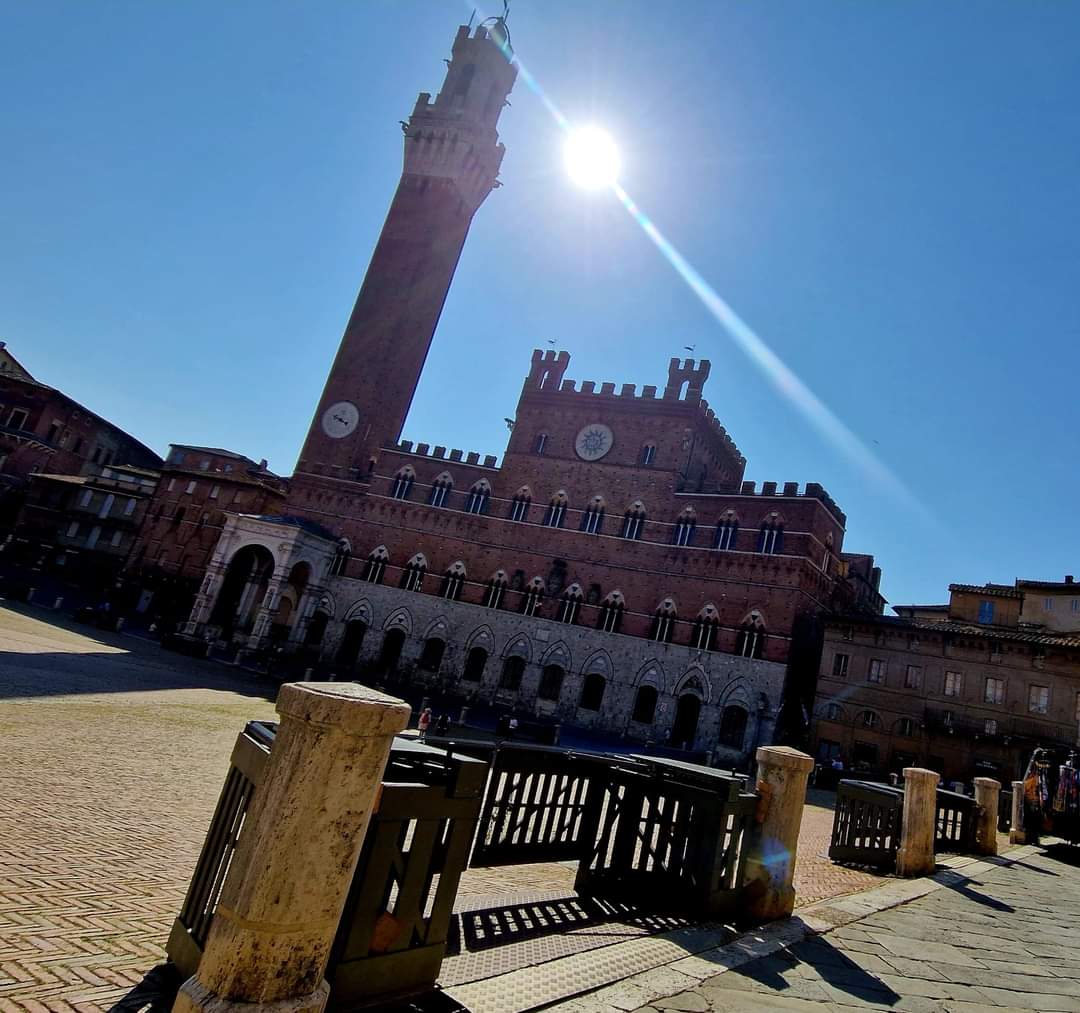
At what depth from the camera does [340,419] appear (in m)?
37.2

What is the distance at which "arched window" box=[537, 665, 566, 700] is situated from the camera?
2856 centimetres

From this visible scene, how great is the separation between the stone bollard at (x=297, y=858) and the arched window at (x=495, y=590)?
2870cm

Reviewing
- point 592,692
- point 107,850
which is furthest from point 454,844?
point 592,692

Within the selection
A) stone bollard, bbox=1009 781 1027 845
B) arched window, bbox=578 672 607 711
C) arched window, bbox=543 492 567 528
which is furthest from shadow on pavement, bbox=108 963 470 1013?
arched window, bbox=543 492 567 528

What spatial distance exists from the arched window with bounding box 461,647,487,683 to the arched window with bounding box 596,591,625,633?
6.07 meters

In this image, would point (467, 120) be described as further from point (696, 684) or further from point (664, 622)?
point (696, 684)

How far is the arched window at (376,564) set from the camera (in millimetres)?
33656

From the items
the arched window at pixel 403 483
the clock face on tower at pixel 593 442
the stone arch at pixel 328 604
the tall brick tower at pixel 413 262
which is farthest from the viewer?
the tall brick tower at pixel 413 262

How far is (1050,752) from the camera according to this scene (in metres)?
17.5

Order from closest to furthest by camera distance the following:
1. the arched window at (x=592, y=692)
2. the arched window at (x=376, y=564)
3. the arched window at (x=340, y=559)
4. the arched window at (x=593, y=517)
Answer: the arched window at (x=592, y=692) < the arched window at (x=593, y=517) < the arched window at (x=376, y=564) < the arched window at (x=340, y=559)

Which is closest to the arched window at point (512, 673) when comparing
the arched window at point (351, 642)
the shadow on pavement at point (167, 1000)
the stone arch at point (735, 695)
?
the arched window at point (351, 642)

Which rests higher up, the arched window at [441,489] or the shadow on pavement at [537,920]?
the arched window at [441,489]

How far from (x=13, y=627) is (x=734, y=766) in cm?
2560

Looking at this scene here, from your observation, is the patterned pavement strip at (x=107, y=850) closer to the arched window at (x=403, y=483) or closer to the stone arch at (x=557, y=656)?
the stone arch at (x=557, y=656)
